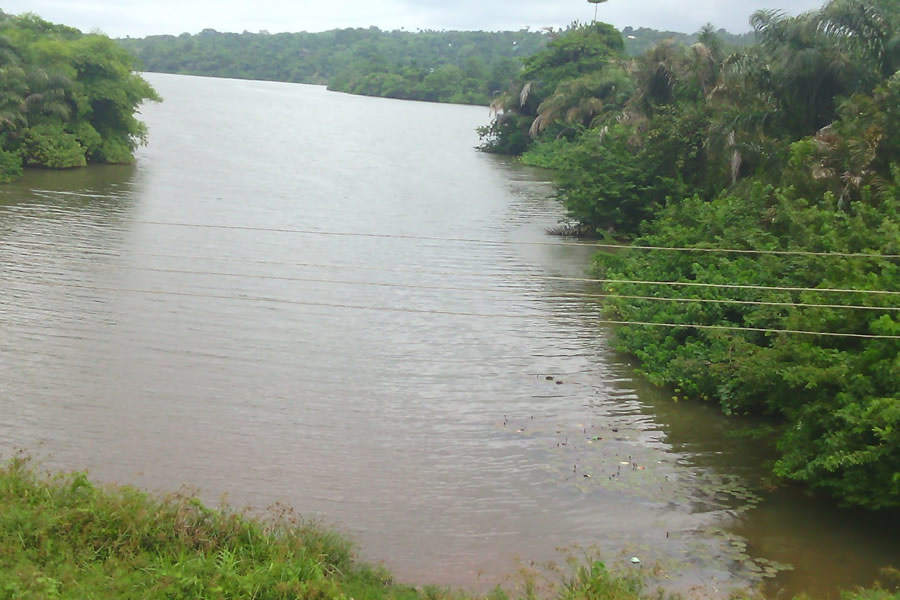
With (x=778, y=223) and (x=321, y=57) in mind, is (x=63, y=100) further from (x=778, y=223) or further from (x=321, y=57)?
(x=321, y=57)

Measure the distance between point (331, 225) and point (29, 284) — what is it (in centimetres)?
1125

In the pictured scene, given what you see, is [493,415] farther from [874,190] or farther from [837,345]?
[874,190]

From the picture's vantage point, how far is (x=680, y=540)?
36.1 ft

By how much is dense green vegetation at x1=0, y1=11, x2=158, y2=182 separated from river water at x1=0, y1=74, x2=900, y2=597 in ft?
28.9

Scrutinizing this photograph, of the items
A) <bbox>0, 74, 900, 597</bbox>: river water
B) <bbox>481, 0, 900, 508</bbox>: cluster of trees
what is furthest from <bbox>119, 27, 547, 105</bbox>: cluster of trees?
<bbox>0, 74, 900, 597</bbox>: river water

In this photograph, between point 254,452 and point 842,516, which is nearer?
point 842,516

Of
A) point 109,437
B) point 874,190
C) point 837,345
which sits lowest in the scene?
point 109,437

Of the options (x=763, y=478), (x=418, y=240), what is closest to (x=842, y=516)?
(x=763, y=478)

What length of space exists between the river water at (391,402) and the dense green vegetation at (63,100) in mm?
8810

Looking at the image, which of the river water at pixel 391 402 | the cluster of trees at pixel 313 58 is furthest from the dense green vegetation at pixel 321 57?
the river water at pixel 391 402

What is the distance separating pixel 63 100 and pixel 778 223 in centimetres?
3239

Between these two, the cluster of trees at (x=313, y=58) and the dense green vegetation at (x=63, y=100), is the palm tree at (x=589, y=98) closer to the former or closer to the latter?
the dense green vegetation at (x=63, y=100)

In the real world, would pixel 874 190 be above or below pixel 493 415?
above

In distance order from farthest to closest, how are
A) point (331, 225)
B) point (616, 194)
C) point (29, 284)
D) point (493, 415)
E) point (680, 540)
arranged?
1. point (331, 225)
2. point (616, 194)
3. point (29, 284)
4. point (493, 415)
5. point (680, 540)
